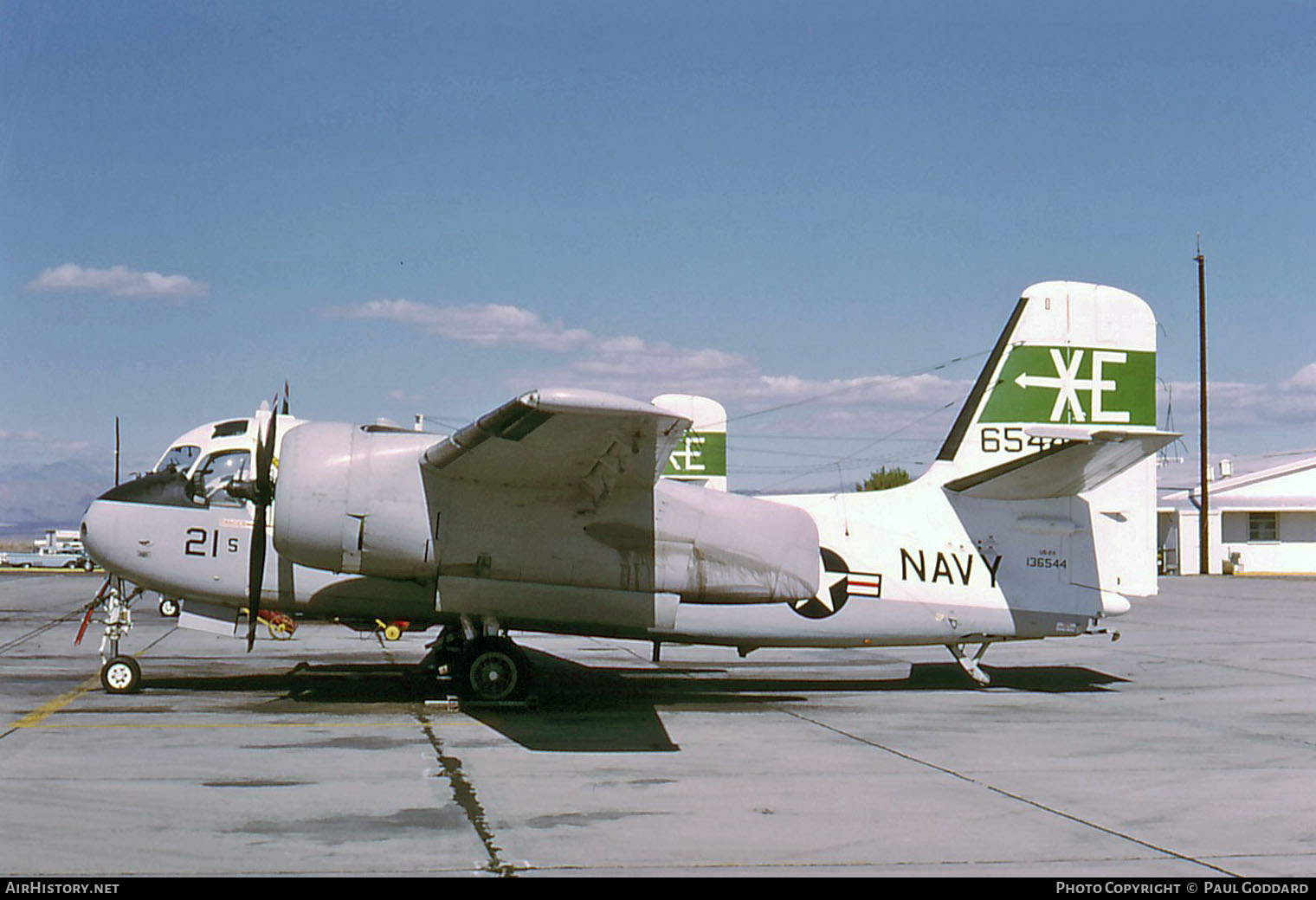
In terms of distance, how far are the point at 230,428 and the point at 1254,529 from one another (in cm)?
5074

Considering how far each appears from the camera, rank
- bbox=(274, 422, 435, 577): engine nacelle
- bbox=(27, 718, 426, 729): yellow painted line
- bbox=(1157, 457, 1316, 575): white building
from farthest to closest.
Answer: bbox=(1157, 457, 1316, 575): white building < bbox=(274, 422, 435, 577): engine nacelle < bbox=(27, 718, 426, 729): yellow painted line

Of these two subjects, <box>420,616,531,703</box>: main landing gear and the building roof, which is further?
the building roof

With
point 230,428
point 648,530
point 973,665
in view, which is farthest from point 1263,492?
point 230,428

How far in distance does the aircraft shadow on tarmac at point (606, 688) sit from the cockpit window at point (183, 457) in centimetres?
260

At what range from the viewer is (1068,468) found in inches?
528

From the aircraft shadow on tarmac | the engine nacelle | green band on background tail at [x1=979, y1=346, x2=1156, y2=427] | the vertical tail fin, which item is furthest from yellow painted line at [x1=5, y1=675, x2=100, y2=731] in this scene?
green band on background tail at [x1=979, y1=346, x2=1156, y2=427]

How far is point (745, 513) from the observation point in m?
13.0

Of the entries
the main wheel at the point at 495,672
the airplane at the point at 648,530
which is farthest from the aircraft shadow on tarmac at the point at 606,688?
the airplane at the point at 648,530

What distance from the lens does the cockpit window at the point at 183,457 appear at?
13846 millimetres

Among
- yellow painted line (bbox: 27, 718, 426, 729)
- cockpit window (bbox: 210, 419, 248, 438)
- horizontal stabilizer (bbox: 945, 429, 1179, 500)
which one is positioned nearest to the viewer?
yellow painted line (bbox: 27, 718, 426, 729)

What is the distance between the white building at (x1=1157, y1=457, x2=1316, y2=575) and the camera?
52.6 meters

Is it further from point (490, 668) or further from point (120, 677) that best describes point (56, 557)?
point (490, 668)

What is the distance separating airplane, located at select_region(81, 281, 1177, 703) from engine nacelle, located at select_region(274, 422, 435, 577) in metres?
0.02

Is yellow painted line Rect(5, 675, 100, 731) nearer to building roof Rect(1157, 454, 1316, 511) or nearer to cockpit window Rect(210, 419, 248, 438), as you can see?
cockpit window Rect(210, 419, 248, 438)
